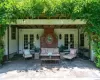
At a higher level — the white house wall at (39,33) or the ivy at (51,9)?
the ivy at (51,9)

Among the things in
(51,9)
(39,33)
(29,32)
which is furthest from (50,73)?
(29,32)

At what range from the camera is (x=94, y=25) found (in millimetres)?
10906

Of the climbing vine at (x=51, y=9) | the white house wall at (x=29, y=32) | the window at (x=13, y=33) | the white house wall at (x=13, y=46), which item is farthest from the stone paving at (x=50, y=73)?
the white house wall at (x=29, y=32)

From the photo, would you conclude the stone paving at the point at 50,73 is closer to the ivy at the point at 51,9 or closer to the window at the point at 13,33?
the ivy at the point at 51,9

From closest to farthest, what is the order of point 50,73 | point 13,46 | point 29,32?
point 50,73 → point 13,46 → point 29,32

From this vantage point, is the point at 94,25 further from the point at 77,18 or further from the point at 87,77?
the point at 87,77

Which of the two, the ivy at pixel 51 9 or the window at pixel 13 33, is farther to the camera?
the window at pixel 13 33

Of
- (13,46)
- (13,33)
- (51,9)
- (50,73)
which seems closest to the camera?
(50,73)

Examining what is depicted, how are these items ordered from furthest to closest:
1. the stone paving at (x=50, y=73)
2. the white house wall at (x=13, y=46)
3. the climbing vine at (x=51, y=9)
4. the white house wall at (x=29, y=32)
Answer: the white house wall at (x=29, y=32) < the white house wall at (x=13, y=46) < the climbing vine at (x=51, y=9) < the stone paving at (x=50, y=73)

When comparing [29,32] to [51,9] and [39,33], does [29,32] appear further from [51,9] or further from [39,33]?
[51,9]

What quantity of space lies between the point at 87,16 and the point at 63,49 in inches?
303

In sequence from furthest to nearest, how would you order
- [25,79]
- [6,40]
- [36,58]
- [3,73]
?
1. [36,58]
2. [6,40]
3. [3,73]
4. [25,79]

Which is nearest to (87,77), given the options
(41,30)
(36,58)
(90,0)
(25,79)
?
(25,79)

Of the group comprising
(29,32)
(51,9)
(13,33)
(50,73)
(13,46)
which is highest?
(51,9)
